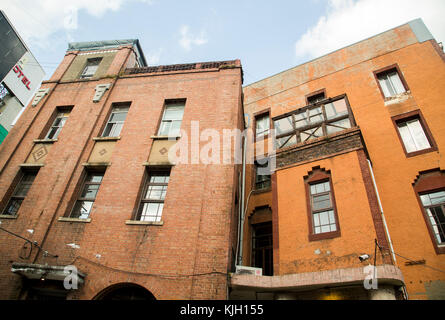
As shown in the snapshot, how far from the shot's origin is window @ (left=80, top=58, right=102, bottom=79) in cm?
1505

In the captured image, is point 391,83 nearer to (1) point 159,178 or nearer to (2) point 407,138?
(2) point 407,138

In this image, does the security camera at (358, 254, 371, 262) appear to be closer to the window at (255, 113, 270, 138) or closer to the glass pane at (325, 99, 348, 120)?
the glass pane at (325, 99, 348, 120)

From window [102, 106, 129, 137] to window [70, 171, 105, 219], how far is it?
214 cm

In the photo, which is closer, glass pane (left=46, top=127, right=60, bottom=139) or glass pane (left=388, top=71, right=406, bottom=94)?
glass pane (left=46, top=127, right=60, bottom=139)

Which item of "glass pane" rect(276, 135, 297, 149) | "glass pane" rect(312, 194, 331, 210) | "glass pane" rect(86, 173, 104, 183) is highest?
"glass pane" rect(276, 135, 297, 149)

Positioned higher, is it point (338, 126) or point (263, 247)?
point (338, 126)

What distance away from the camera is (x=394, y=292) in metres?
6.83

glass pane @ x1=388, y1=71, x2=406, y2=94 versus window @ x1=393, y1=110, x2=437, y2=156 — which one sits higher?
glass pane @ x1=388, y1=71, x2=406, y2=94

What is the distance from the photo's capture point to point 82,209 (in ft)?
32.3

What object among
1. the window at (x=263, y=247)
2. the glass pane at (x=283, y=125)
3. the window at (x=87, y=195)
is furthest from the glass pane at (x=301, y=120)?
the window at (x=87, y=195)

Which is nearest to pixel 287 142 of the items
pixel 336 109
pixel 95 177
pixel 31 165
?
pixel 336 109

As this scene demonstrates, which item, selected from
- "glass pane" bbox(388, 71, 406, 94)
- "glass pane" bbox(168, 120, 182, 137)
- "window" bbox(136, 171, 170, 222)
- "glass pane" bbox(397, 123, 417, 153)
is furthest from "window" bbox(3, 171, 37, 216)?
"glass pane" bbox(388, 71, 406, 94)

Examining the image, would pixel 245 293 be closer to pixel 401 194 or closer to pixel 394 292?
pixel 394 292

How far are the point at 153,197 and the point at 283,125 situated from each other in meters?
6.69
